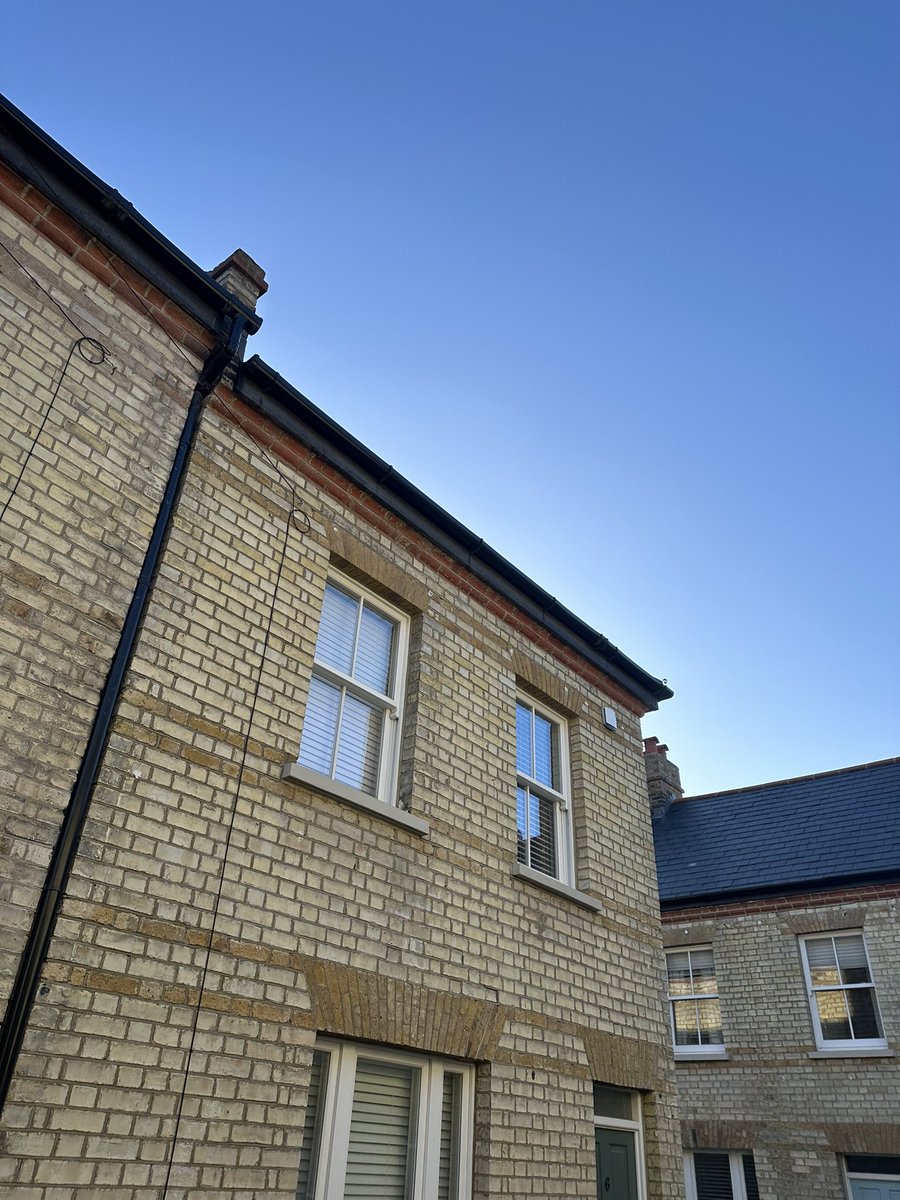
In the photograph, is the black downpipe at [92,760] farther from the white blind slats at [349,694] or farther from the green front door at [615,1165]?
the green front door at [615,1165]

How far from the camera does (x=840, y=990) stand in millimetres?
15234

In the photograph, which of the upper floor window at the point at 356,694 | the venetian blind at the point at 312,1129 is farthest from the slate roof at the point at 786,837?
the venetian blind at the point at 312,1129

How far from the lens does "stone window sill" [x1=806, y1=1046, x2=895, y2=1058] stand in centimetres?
1429

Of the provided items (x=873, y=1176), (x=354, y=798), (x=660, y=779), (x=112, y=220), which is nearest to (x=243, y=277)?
(x=112, y=220)

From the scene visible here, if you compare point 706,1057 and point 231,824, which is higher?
point 706,1057

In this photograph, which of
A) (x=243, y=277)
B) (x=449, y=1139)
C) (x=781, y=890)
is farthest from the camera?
(x=781, y=890)

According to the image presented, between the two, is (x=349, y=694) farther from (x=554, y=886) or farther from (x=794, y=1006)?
(x=794, y=1006)

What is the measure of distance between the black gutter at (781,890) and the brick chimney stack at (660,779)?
413 cm

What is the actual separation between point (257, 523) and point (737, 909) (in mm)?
13619

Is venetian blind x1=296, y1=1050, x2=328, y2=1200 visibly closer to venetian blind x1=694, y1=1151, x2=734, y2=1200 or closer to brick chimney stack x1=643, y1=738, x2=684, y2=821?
venetian blind x1=694, y1=1151, x2=734, y2=1200

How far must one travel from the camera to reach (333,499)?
783 centimetres

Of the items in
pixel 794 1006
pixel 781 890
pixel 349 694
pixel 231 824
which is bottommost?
pixel 231 824

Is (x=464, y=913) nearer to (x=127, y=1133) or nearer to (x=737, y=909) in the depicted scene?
(x=127, y=1133)

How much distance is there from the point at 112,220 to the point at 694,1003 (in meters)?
16.1
